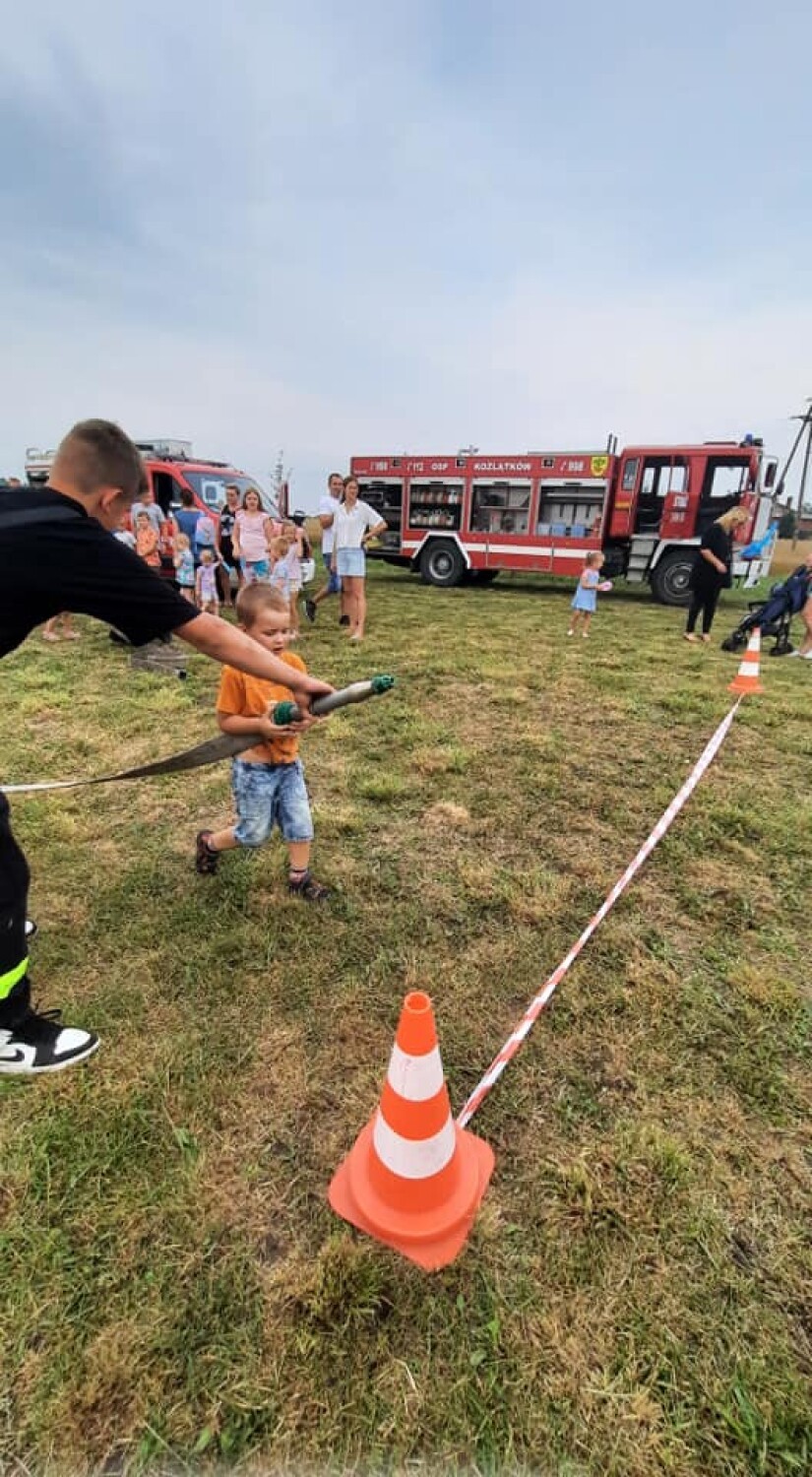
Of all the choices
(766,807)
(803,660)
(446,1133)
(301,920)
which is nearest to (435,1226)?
(446,1133)

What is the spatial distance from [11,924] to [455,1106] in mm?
1451

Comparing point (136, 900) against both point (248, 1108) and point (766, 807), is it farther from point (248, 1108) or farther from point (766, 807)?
point (766, 807)

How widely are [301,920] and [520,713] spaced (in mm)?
3363

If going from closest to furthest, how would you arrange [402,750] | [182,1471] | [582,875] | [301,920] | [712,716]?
[182,1471] → [301,920] → [582,875] → [402,750] → [712,716]

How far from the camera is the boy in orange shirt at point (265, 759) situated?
257cm

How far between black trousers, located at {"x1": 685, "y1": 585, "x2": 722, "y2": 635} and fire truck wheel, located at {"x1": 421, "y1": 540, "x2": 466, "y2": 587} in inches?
267

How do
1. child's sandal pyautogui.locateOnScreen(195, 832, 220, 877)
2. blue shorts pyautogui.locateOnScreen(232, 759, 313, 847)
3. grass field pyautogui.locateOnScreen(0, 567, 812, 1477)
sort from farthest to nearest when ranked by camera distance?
child's sandal pyautogui.locateOnScreen(195, 832, 220, 877) → blue shorts pyautogui.locateOnScreen(232, 759, 313, 847) → grass field pyautogui.locateOnScreen(0, 567, 812, 1477)

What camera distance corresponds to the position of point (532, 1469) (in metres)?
1.22

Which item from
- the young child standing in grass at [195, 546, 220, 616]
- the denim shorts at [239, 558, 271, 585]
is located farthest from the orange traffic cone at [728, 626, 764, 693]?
the young child standing in grass at [195, 546, 220, 616]

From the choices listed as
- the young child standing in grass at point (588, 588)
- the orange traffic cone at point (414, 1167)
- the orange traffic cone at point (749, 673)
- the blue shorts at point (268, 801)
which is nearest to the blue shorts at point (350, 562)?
the young child standing in grass at point (588, 588)

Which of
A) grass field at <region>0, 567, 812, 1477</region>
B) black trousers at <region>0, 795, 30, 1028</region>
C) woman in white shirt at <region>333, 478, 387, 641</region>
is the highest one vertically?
woman in white shirt at <region>333, 478, 387, 641</region>

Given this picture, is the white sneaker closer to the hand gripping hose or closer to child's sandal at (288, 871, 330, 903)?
the hand gripping hose

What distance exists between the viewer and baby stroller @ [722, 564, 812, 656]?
27.9 feet

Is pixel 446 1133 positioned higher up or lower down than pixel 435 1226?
higher up
